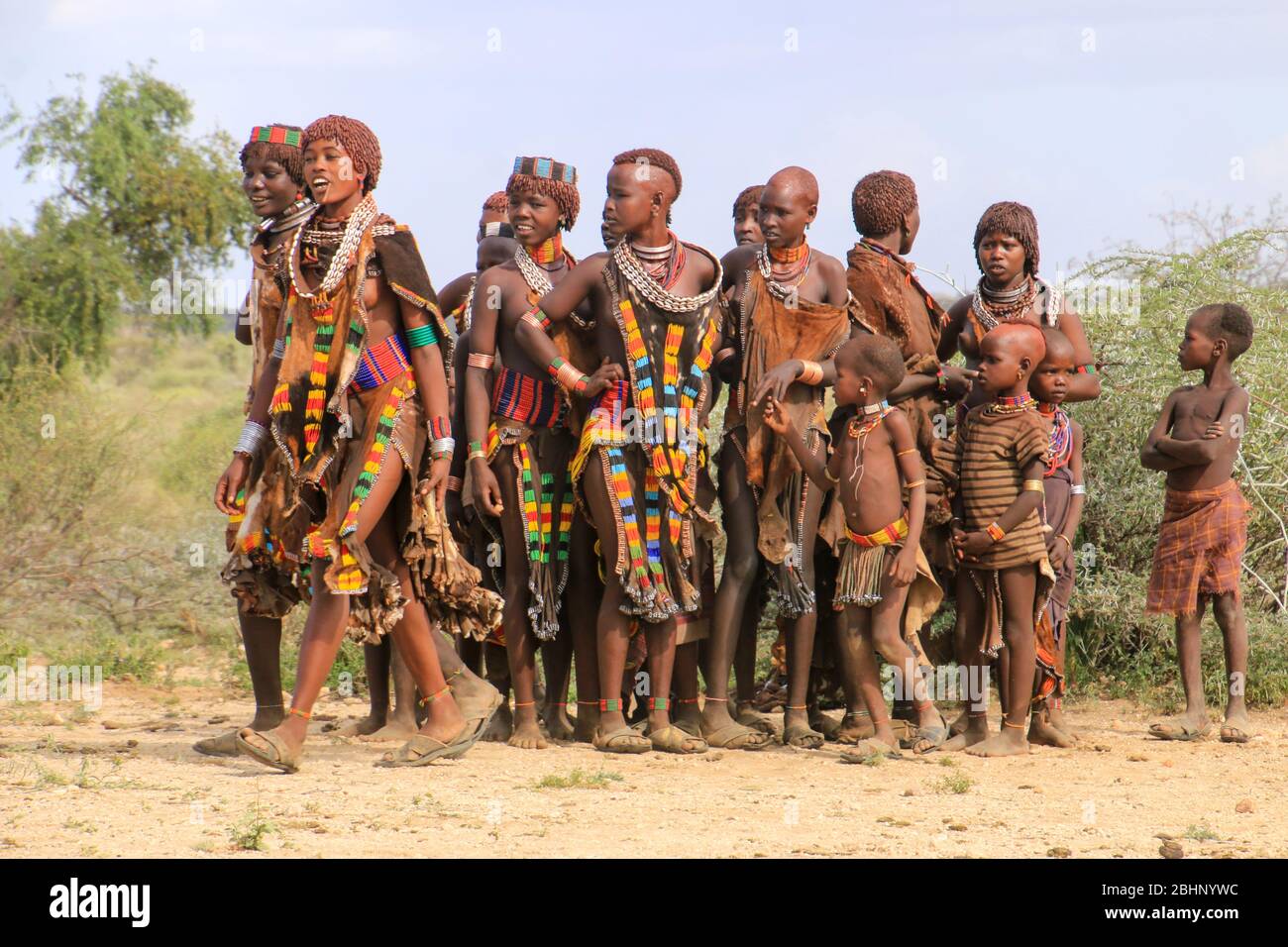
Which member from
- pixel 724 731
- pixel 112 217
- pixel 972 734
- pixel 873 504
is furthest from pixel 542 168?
pixel 112 217

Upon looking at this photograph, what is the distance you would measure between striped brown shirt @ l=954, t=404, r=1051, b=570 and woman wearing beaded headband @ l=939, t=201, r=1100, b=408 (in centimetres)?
28

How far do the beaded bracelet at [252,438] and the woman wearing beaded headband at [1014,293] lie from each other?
285 cm

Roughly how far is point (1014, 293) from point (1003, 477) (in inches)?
33.0

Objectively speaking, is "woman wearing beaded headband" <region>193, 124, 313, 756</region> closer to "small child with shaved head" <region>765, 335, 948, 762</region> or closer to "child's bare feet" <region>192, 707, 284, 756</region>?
"child's bare feet" <region>192, 707, 284, 756</region>

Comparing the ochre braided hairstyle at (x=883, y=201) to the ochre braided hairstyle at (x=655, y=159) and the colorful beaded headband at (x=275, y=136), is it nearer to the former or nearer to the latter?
the ochre braided hairstyle at (x=655, y=159)

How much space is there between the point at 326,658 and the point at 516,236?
1.94 metres

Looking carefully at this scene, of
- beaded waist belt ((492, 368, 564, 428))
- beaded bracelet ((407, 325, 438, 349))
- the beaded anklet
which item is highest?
beaded bracelet ((407, 325, 438, 349))

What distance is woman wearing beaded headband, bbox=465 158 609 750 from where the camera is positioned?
6066 mm

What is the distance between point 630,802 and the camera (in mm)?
4984

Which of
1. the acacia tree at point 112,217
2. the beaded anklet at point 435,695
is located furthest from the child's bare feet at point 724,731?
the acacia tree at point 112,217

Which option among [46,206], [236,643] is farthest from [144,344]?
[236,643]

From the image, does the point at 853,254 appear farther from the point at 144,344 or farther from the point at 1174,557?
the point at 144,344

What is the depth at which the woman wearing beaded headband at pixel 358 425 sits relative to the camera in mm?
5238

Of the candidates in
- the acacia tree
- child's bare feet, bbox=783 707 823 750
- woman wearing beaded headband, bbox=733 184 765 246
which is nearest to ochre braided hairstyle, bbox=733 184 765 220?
woman wearing beaded headband, bbox=733 184 765 246
